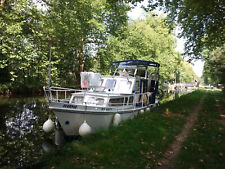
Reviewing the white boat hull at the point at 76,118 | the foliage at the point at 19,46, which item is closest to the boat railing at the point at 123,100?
the white boat hull at the point at 76,118

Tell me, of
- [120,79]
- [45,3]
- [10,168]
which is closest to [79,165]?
[10,168]

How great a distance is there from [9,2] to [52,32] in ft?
24.6

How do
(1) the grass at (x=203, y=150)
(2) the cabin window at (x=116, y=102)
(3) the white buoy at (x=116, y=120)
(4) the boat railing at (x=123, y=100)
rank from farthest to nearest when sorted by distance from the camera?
(2) the cabin window at (x=116, y=102) < (3) the white buoy at (x=116, y=120) < (4) the boat railing at (x=123, y=100) < (1) the grass at (x=203, y=150)

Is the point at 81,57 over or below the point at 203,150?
over

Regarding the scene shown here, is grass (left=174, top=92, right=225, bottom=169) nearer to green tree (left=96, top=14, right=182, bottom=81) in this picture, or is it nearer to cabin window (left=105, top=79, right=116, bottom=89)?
cabin window (left=105, top=79, right=116, bottom=89)

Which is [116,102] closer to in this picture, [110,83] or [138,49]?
[110,83]

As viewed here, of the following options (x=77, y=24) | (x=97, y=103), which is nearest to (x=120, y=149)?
(x=97, y=103)

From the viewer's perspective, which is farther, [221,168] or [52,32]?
[52,32]

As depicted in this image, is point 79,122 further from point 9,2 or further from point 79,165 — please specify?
point 9,2

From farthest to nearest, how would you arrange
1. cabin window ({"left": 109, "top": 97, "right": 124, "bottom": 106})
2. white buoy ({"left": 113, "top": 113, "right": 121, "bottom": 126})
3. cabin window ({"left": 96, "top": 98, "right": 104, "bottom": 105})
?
cabin window ({"left": 109, "top": 97, "right": 124, "bottom": 106}), cabin window ({"left": 96, "top": 98, "right": 104, "bottom": 105}), white buoy ({"left": 113, "top": 113, "right": 121, "bottom": 126})

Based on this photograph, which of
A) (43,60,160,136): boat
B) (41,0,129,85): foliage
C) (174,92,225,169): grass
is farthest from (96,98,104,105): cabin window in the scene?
(41,0,129,85): foliage

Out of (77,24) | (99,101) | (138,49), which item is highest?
(77,24)

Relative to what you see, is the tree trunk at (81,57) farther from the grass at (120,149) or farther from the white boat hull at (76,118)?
the grass at (120,149)

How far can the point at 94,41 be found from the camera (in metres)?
33.1
